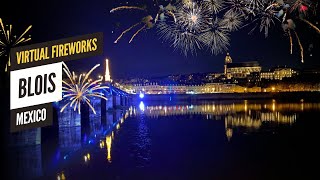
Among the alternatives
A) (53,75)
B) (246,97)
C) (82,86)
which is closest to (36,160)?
(53,75)

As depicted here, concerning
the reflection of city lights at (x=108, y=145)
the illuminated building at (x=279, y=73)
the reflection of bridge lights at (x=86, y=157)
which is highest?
the illuminated building at (x=279, y=73)

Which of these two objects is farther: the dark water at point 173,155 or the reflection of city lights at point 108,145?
the reflection of city lights at point 108,145

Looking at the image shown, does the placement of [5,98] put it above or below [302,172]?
A: above

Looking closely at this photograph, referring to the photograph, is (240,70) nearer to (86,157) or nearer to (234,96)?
(234,96)

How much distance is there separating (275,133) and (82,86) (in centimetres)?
1914

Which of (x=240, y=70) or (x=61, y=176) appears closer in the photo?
(x=61, y=176)

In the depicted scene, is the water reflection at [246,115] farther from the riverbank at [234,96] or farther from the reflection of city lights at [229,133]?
the riverbank at [234,96]

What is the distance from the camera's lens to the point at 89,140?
29.8 m

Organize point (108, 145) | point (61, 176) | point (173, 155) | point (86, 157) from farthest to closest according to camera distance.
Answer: point (108, 145) → point (173, 155) → point (86, 157) → point (61, 176)

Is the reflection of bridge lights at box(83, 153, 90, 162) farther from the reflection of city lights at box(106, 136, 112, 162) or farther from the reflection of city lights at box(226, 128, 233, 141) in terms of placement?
the reflection of city lights at box(226, 128, 233, 141)

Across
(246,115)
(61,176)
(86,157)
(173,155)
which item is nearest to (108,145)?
(86,157)

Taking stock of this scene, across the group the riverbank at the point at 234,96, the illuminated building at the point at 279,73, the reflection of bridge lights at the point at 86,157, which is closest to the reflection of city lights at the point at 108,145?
the reflection of bridge lights at the point at 86,157

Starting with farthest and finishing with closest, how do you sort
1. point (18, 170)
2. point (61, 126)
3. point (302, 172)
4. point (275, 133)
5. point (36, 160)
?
point (61, 126), point (275, 133), point (36, 160), point (18, 170), point (302, 172)

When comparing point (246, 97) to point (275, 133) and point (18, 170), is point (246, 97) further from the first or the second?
point (18, 170)
